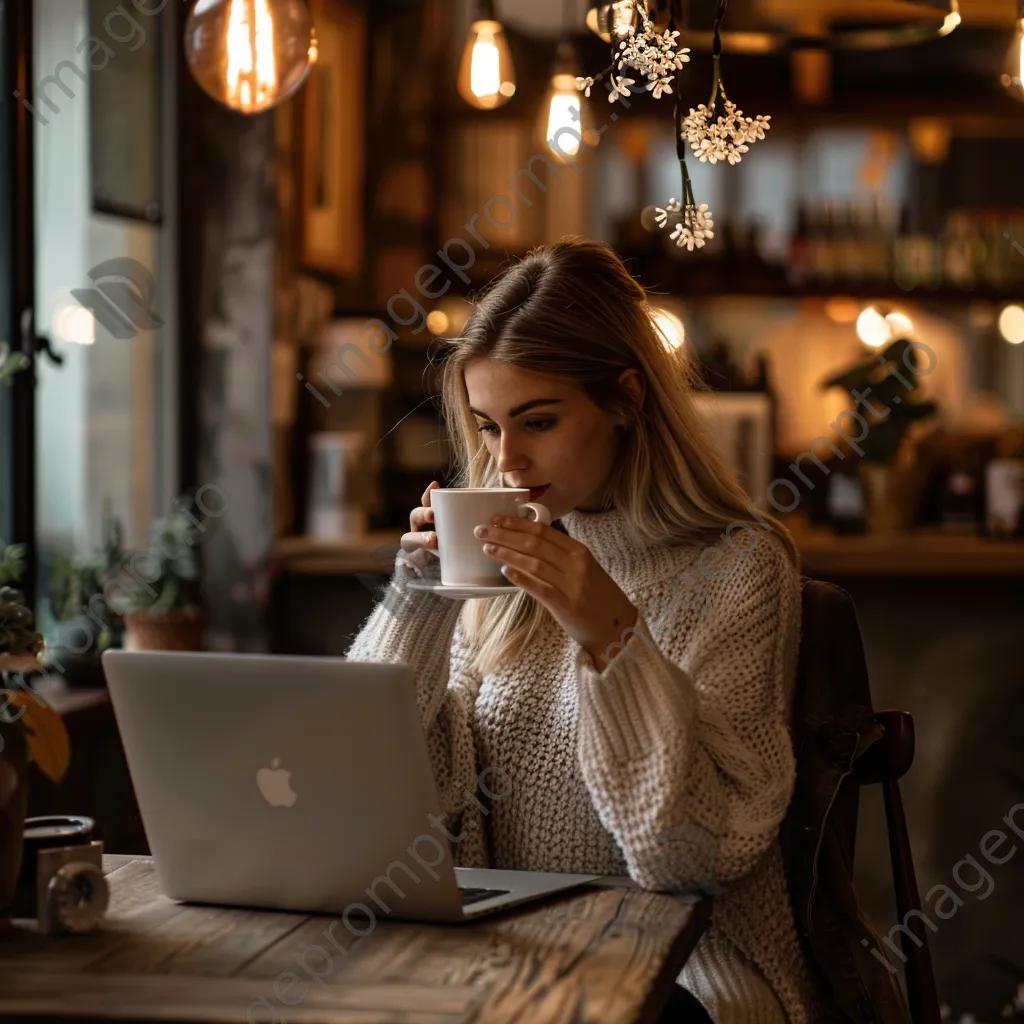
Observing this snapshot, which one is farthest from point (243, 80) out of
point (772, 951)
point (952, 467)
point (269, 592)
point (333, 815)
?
point (952, 467)

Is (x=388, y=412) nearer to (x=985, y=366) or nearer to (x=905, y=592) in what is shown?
(x=905, y=592)

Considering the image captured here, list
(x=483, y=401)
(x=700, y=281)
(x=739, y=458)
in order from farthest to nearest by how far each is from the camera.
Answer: (x=700, y=281)
(x=739, y=458)
(x=483, y=401)

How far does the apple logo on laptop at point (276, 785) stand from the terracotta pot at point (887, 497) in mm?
2573

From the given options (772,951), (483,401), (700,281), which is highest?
(700,281)

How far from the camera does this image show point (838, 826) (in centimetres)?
166

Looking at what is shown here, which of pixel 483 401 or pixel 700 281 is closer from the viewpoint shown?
pixel 483 401

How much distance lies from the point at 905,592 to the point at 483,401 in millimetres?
1854

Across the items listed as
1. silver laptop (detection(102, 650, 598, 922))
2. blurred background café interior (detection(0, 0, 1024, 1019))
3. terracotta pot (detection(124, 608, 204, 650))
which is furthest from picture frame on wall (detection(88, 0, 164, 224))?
silver laptop (detection(102, 650, 598, 922))

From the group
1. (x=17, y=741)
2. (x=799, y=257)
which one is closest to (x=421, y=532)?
(x=17, y=741)

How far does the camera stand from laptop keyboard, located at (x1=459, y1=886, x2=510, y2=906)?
55.9 inches

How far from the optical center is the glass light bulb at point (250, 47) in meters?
2.08

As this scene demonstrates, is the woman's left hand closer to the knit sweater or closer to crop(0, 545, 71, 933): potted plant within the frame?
the knit sweater

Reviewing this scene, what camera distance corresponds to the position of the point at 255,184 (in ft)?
11.3

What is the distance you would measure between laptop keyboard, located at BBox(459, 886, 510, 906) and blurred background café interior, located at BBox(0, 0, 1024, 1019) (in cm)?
74
